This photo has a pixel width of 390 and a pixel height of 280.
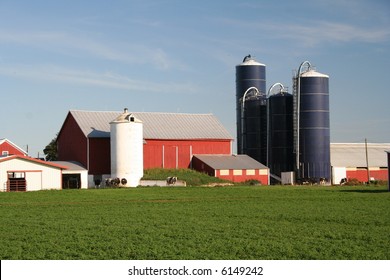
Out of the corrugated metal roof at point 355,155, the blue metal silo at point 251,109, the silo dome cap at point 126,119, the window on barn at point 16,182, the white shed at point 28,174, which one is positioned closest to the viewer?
the white shed at point 28,174

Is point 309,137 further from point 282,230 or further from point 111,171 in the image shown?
point 282,230

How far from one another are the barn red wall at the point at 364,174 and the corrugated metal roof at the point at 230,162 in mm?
10117

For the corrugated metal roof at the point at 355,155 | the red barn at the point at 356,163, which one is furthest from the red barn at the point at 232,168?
the corrugated metal roof at the point at 355,155

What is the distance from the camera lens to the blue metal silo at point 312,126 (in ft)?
201

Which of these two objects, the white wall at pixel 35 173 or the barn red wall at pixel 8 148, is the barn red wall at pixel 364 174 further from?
the barn red wall at pixel 8 148

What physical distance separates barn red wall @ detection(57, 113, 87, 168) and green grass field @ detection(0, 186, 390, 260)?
91.2ft

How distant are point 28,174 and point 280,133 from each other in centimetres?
2308

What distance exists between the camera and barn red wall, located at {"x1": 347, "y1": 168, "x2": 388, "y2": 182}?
225 ft

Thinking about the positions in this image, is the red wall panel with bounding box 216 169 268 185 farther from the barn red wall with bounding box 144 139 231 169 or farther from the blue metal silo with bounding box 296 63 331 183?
the barn red wall with bounding box 144 139 231 169

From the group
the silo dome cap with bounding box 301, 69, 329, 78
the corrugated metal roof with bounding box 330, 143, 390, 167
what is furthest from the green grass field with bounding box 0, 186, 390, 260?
the corrugated metal roof with bounding box 330, 143, 390, 167

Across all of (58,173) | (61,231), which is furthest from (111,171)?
(61,231)

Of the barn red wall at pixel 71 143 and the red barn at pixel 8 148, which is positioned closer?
the barn red wall at pixel 71 143

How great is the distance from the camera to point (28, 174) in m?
52.6

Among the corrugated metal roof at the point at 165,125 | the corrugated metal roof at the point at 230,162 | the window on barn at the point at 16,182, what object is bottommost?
the window on barn at the point at 16,182
